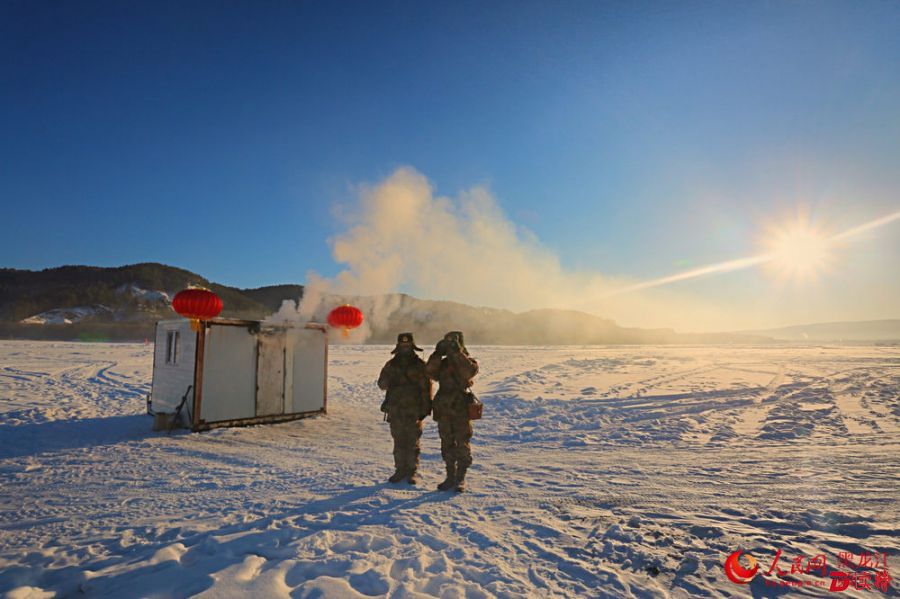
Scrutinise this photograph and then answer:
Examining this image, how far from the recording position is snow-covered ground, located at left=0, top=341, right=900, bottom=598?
377 cm

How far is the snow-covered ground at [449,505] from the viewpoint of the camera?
377 centimetres

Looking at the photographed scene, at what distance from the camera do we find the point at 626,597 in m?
3.46

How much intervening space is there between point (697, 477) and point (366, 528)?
520cm

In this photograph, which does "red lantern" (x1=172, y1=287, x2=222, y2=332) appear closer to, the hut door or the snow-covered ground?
the hut door

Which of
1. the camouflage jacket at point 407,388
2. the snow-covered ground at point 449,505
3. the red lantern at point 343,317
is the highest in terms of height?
the red lantern at point 343,317

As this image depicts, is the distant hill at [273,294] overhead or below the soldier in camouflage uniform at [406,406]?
overhead

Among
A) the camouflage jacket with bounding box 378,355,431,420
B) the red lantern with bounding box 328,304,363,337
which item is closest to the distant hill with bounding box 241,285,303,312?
the red lantern with bounding box 328,304,363,337

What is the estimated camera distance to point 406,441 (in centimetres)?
664

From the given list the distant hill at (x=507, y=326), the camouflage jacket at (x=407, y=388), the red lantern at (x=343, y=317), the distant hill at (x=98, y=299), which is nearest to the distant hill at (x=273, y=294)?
the distant hill at (x=98, y=299)

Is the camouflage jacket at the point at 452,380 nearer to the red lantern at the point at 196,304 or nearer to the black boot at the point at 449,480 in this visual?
the black boot at the point at 449,480

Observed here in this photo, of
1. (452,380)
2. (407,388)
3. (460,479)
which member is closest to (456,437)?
(460,479)

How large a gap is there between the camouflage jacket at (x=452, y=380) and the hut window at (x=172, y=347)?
8.43m

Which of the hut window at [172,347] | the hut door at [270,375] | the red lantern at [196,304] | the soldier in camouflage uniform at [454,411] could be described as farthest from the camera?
the hut door at [270,375]

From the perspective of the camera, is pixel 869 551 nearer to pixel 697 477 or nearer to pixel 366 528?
pixel 697 477
